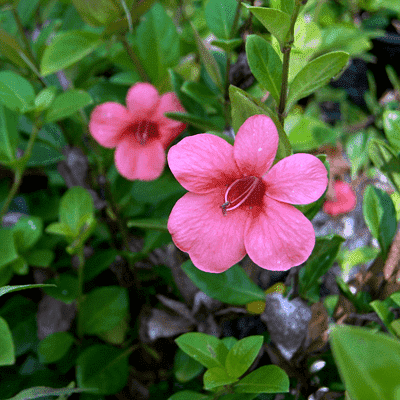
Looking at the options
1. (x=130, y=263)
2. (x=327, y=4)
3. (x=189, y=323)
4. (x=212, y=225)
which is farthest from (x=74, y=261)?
(x=327, y=4)

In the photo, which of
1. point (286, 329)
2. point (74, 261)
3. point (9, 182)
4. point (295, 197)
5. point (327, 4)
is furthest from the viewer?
point (327, 4)

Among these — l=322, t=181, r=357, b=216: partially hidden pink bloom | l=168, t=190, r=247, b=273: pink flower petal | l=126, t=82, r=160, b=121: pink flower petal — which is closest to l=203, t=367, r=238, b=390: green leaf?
l=168, t=190, r=247, b=273: pink flower petal

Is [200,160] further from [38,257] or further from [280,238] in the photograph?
[38,257]

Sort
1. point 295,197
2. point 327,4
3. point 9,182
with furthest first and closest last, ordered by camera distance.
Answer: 1. point 327,4
2. point 9,182
3. point 295,197

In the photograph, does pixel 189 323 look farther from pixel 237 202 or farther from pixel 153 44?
pixel 153 44

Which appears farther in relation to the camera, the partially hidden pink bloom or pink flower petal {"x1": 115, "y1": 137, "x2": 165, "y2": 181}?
the partially hidden pink bloom

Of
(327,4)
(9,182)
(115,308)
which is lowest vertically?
(115,308)

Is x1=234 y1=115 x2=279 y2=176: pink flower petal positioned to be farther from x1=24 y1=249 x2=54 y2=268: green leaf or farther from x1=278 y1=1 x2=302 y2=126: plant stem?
x1=24 y1=249 x2=54 y2=268: green leaf
